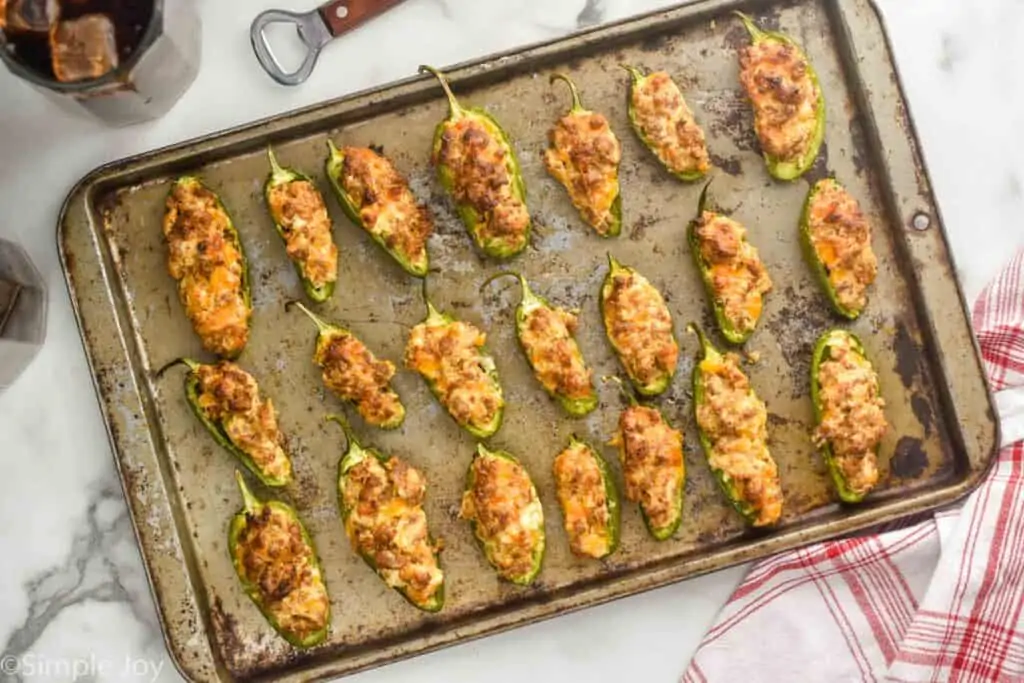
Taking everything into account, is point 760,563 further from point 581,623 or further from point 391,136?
point 391,136

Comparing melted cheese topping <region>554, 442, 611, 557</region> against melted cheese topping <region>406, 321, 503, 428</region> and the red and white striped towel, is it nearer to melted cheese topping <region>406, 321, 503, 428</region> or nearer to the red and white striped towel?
melted cheese topping <region>406, 321, 503, 428</region>

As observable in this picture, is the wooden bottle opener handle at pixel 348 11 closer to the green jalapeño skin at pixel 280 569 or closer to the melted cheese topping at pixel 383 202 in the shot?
the melted cheese topping at pixel 383 202

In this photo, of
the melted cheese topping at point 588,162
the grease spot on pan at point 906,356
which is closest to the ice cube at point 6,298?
the melted cheese topping at point 588,162

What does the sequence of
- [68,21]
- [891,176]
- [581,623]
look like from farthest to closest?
1. [581,623]
2. [891,176]
3. [68,21]

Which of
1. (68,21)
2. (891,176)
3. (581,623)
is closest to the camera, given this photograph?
(68,21)

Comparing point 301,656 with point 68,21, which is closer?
point 68,21

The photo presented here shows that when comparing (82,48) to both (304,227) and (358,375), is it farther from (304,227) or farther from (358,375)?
(358,375)

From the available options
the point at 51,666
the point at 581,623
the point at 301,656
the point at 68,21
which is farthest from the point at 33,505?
the point at 581,623
